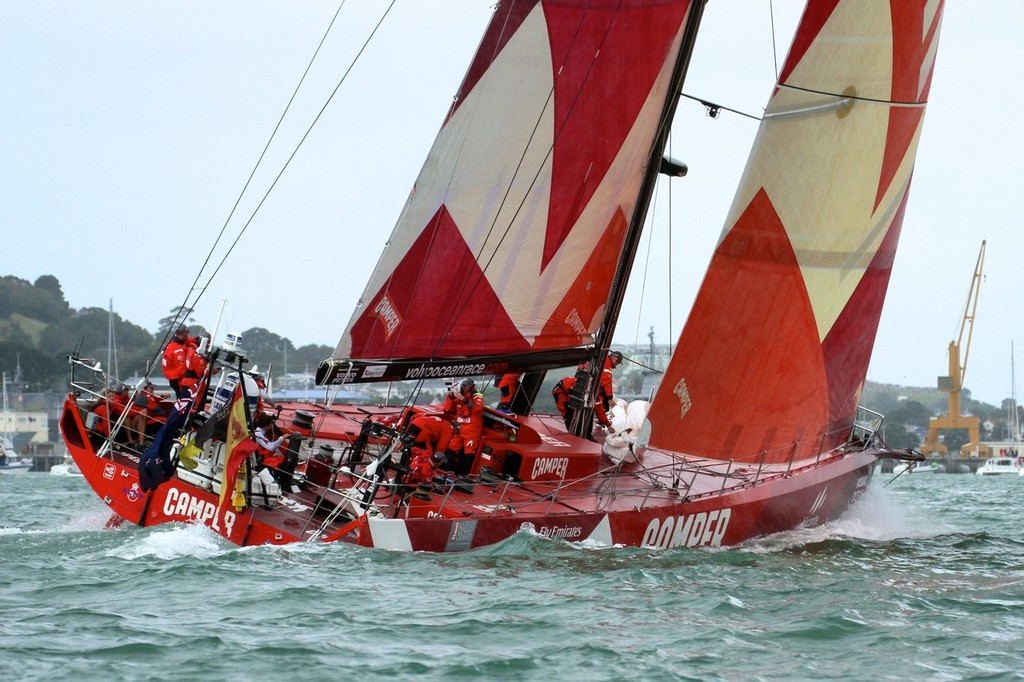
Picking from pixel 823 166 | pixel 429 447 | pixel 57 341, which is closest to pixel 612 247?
pixel 823 166

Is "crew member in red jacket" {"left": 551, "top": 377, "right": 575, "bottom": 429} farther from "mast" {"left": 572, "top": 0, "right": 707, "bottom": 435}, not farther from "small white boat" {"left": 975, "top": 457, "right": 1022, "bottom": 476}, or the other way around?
"small white boat" {"left": 975, "top": 457, "right": 1022, "bottom": 476}

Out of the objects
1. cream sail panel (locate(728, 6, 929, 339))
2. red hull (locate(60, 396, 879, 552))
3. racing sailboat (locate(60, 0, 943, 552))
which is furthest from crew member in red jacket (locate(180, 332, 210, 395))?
cream sail panel (locate(728, 6, 929, 339))

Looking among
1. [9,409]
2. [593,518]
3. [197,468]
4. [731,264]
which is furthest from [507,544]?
[9,409]

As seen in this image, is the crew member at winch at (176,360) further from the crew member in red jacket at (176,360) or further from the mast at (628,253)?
the mast at (628,253)

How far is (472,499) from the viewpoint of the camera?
1161cm

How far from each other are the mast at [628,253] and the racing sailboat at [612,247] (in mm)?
66

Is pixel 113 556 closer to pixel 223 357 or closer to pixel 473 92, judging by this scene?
pixel 223 357

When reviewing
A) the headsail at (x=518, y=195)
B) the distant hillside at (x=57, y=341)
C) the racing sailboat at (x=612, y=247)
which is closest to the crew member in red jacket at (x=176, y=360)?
the racing sailboat at (x=612, y=247)

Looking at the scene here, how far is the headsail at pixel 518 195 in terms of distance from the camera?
1272cm

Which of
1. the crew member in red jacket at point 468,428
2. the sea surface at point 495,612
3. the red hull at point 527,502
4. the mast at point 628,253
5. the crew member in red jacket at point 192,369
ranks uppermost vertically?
the mast at point 628,253

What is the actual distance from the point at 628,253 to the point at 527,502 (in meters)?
3.58

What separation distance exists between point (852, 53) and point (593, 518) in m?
5.18

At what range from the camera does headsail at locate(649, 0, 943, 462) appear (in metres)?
12.7

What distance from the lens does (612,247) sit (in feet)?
45.2
